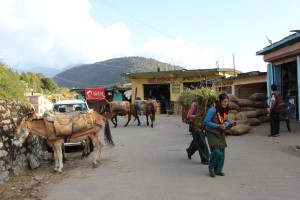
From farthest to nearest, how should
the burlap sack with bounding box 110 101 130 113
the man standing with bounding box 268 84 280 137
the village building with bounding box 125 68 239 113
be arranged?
the village building with bounding box 125 68 239 113 → the burlap sack with bounding box 110 101 130 113 → the man standing with bounding box 268 84 280 137

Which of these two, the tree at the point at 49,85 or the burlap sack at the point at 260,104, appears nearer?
the burlap sack at the point at 260,104

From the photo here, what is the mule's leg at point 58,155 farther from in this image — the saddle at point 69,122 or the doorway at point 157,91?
the doorway at point 157,91

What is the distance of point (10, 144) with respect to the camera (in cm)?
816

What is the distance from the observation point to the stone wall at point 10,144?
7864mm

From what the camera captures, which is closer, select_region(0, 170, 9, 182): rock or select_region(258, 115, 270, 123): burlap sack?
select_region(0, 170, 9, 182): rock

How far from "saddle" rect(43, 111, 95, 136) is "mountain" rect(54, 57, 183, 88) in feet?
188

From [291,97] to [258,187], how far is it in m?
11.1

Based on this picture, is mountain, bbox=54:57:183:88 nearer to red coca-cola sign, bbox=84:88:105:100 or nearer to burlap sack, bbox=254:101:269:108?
red coca-cola sign, bbox=84:88:105:100

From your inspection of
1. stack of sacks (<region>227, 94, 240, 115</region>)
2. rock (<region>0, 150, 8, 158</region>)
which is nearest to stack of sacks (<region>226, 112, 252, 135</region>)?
stack of sacks (<region>227, 94, 240, 115</region>)

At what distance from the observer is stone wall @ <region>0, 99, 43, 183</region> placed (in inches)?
310

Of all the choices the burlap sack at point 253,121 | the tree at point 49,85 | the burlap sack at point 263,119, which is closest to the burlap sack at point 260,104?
the burlap sack at point 263,119

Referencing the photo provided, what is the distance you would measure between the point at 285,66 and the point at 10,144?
13600 millimetres

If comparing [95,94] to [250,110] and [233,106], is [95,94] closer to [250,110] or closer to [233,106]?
[250,110]

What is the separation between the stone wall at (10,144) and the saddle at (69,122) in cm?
76
